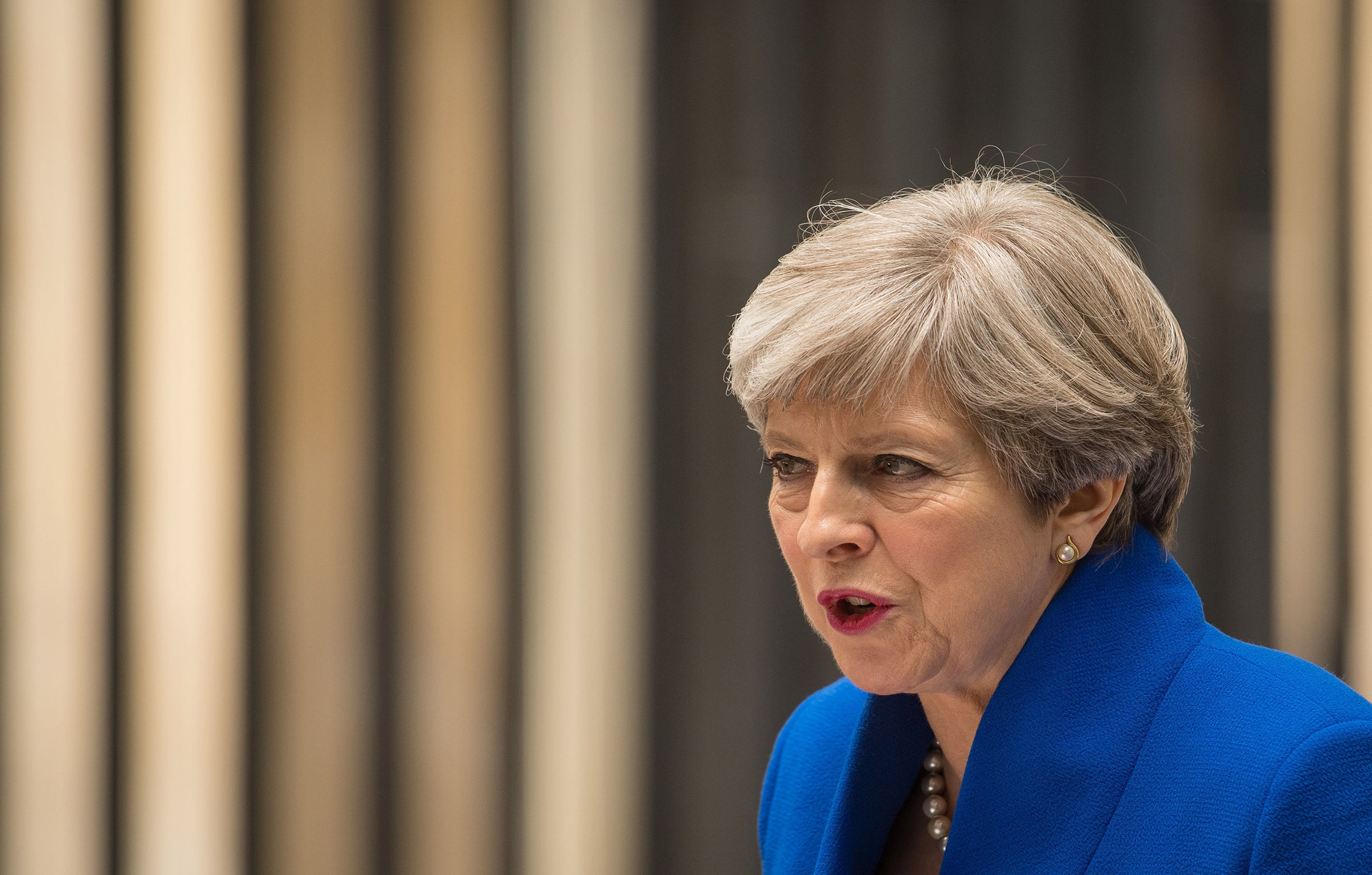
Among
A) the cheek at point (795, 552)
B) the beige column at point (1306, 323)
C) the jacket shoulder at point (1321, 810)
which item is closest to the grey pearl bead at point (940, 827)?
the cheek at point (795, 552)

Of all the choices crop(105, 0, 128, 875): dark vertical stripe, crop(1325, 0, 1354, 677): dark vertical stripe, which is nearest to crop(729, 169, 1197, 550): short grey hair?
crop(105, 0, 128, 875): dark vertical stripe

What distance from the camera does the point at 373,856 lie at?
287 centimetres

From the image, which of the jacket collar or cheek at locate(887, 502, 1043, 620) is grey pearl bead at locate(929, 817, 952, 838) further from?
cheek at locate(887, 502, 1043, 620)

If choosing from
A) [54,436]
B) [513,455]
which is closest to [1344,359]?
[513,455]

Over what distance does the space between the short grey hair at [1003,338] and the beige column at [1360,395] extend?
2648 millimetres

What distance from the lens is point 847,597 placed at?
4.17ft

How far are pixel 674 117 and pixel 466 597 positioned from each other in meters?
1.27

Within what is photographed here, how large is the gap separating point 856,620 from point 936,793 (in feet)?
1.02

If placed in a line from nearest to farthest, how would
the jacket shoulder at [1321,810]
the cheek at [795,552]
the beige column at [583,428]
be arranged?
the jacket shoulder at [1321,810] → the cheek at [795,552] → the beige column at [583,428]

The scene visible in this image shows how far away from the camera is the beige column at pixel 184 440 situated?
109 inches

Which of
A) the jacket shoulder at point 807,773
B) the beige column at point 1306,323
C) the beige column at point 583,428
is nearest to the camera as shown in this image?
the jacket shoulder at point 807,773

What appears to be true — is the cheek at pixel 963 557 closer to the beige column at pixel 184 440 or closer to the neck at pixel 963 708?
the neck at pixel 963 708

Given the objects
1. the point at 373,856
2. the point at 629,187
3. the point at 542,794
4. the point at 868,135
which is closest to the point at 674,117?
the point at 629,187

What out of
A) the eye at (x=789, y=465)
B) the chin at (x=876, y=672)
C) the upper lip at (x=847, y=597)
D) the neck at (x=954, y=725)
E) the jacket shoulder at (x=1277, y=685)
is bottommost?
the neck at (x=954, y=725)
